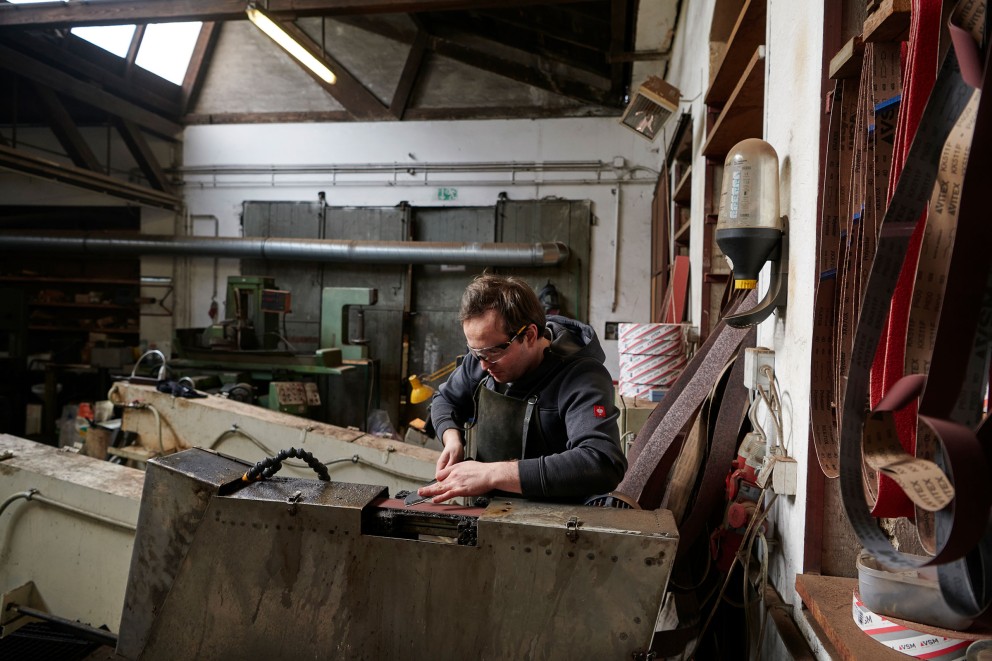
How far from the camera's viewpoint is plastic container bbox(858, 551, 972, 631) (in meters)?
0.87

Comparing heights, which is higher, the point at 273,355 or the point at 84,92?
the point at 84,92

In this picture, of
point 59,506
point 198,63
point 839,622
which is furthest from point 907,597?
point 198,63

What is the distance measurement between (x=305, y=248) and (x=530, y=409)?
18.3 ft

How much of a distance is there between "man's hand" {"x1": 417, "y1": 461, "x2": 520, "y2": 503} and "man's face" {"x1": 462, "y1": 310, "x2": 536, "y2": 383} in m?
0.33

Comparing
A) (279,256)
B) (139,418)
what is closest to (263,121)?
(279,256)

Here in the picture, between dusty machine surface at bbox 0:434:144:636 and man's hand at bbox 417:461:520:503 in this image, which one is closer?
man's hand at bbox 417:461:520:503

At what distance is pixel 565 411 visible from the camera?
1.66 m

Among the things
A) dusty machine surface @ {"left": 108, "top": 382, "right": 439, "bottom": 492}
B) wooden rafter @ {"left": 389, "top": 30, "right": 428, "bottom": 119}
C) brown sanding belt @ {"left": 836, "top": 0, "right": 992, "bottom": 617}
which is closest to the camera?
brown sanding belt @ {"left": 836, "top": 0, "right": 992, "bottom": 617}

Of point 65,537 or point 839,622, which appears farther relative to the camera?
point 65,537

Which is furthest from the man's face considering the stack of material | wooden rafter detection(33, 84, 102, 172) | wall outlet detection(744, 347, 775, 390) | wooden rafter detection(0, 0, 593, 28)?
wooden rafter detection(33, 84, 102, 172)

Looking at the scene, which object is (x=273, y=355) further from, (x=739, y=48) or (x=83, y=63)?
(x=739, y=48)

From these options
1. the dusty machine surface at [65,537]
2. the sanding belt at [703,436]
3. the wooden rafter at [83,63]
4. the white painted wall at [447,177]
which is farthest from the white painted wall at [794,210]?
the wooden rafter at [83,63]

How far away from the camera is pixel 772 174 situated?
1436mm

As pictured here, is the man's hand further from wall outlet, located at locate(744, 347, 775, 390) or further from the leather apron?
wall outlet, located at locate(744, 347, 775, 390)
